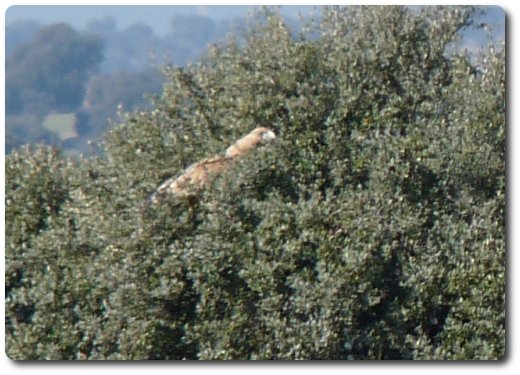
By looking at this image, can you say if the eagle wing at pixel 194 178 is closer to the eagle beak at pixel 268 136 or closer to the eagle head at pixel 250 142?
the eagle head at pixel 250 142

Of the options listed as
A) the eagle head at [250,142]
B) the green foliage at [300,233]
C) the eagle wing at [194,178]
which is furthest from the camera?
the eagle head at [250,142]

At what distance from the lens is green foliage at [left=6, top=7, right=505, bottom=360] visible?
6551 millimetres

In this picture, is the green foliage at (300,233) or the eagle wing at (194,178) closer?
the green foliage at (300,233)

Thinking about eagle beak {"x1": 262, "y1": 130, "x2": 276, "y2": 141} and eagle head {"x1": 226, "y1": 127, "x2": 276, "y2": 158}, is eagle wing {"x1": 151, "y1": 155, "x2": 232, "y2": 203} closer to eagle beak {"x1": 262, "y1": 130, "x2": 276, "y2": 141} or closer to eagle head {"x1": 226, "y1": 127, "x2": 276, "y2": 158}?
eagle head {"x1": 226, "y1": 127, "x2": 276, "y2": 158}

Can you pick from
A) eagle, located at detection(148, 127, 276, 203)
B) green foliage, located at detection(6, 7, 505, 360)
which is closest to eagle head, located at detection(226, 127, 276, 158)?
eagle, located at detection(148, 127, 276, 203)

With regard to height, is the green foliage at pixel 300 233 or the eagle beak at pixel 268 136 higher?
the eagle beak at pixel 268 136

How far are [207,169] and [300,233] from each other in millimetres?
816

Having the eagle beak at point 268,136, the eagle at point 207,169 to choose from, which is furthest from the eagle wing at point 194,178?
the eagle beak at point 268,136

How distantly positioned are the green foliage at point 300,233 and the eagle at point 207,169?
Answer: 91 mm

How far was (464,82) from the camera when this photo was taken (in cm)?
745

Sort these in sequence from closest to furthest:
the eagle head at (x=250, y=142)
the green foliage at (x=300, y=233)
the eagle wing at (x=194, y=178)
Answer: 1. the green foliage at (x=300, y=233)
2. the eagle wing at (x=194, y=178)
3. the eagle head at (x=250, y=142)

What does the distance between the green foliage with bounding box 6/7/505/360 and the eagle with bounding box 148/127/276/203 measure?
9 centimetres

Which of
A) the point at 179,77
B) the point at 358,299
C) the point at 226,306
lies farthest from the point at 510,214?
the point at 179,77

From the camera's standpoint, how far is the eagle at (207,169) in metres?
7.04
